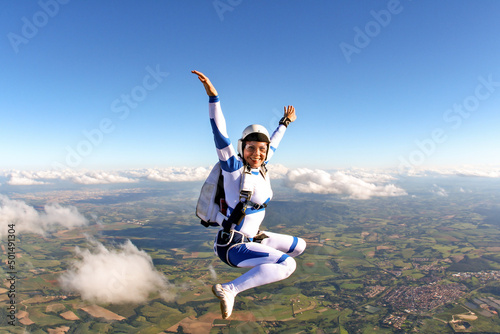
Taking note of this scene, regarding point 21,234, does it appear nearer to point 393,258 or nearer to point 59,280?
point 59,280

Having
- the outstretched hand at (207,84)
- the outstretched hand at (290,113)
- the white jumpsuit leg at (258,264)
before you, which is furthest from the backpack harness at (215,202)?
the outstretched hand at (290,113)

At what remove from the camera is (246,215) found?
12.7 feet

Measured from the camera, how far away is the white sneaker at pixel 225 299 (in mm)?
2930

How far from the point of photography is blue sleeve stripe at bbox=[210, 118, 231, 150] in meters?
3.37

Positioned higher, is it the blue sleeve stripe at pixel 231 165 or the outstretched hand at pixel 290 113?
the outstretched hand at pixel 290 113

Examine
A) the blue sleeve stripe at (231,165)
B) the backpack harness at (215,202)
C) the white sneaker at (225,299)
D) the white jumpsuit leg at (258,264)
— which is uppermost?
the blue sleeve stripe at (231,165)

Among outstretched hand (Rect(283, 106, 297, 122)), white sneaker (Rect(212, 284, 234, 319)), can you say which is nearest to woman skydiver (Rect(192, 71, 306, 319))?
white sneaker (Rect(212, 284, 234, 319))

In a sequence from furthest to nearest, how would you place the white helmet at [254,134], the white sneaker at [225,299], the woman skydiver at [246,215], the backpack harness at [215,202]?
the backpack harness at [215,202] → the white helmet at [254,134] → the woman skydiver at [246,215] → the white sneaker at [225,299]

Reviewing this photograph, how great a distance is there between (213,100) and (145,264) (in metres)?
104

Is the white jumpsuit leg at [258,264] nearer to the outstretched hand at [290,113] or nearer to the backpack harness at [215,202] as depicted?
the backpack harness at [215,202]

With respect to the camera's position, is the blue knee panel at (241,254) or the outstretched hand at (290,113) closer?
the blue knee panel at (241,254)

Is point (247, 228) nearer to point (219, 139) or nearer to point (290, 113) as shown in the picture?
point (219, 139)

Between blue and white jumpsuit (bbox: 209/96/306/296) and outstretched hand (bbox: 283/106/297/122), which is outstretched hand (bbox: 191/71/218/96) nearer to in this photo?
blue and white jumpsuit (bbox: 209/96/306/296)

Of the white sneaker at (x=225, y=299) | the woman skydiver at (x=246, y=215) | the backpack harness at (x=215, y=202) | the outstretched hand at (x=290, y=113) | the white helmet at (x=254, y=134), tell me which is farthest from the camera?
the outstretched hand at (x=290, y=113)
